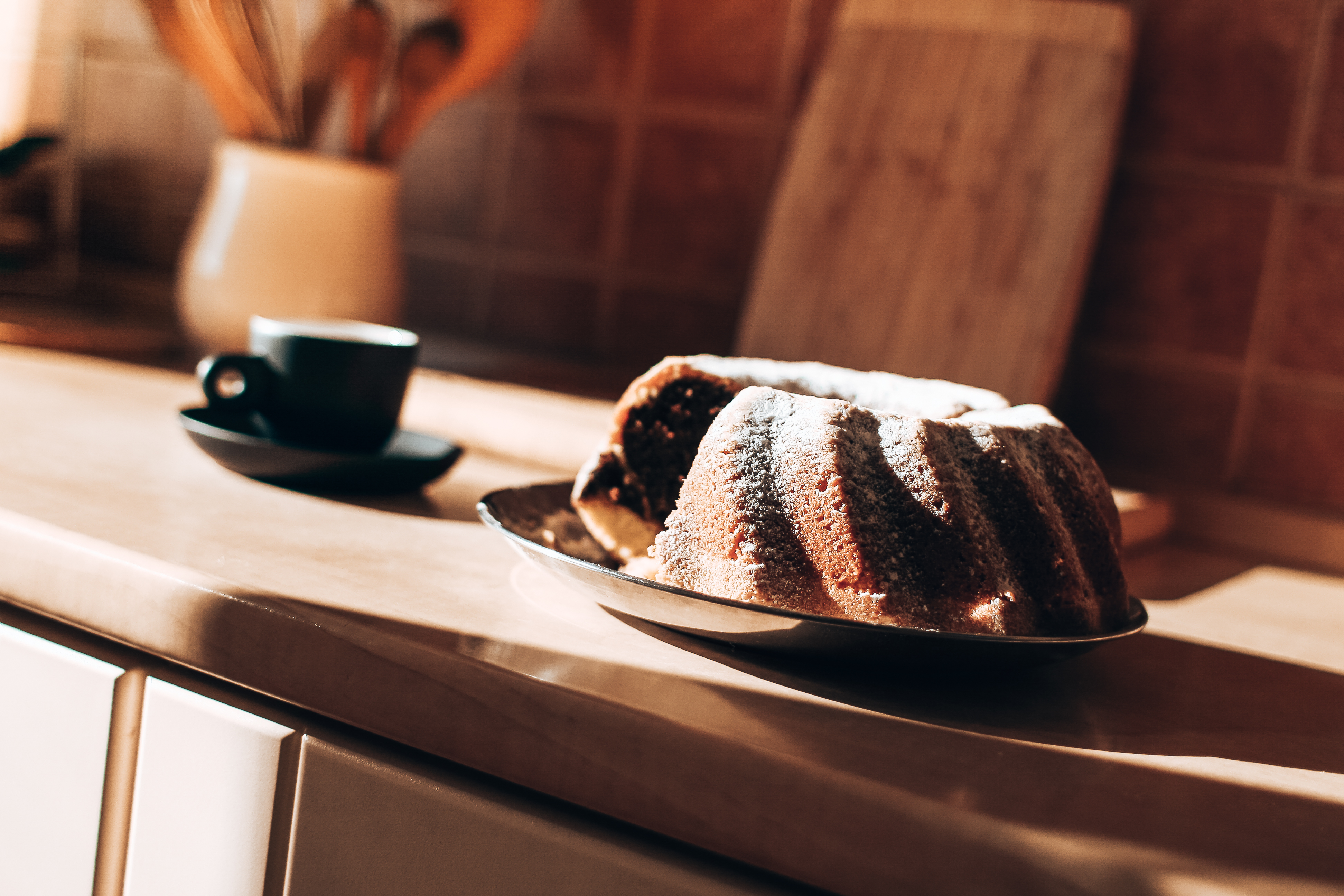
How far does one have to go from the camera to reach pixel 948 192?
0.86m

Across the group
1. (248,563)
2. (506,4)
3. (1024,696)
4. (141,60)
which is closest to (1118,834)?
(1024,696)

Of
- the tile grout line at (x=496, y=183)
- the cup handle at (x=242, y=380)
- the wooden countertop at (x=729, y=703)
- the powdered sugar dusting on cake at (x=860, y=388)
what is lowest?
the wooden countertop at (x=729, y=703)

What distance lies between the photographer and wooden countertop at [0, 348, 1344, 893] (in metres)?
0.31

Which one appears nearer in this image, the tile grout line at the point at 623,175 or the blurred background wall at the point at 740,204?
the blurred background wall at the point at 740,204

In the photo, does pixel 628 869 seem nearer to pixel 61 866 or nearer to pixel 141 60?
pixel 61 866

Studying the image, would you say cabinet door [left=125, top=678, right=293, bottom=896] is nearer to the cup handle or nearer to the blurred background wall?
the cup handle

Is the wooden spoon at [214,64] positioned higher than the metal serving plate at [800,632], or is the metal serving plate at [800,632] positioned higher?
the wooden spoon at [214,64]

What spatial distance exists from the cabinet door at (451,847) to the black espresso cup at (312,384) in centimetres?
25

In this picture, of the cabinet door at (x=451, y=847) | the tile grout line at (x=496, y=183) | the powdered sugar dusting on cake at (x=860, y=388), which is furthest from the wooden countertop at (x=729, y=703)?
the tile grout line at (x=496, y=183)

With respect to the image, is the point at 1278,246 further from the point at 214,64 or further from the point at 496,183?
the point at 214,64

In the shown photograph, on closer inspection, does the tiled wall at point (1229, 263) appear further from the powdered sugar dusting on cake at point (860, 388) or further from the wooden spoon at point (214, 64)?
the wooden spoon at point (214, 64)

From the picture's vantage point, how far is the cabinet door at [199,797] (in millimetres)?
413

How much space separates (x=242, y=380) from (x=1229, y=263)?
0.70m

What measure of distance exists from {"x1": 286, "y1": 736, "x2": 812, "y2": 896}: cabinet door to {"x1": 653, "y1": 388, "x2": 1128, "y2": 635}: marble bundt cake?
0.09 meters
